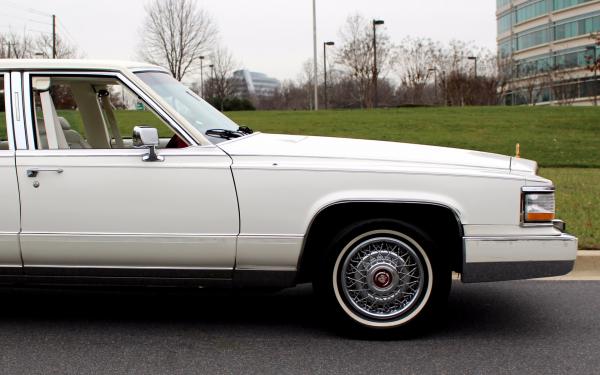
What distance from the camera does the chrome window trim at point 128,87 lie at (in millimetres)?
4559

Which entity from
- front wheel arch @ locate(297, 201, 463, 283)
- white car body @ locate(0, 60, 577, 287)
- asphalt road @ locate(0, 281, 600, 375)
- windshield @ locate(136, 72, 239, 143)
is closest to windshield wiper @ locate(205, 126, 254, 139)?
windshield @ locate(136, 72, 239, 143)

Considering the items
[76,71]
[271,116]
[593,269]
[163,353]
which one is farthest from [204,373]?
[271,116]

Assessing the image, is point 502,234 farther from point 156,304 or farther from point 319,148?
point 156,304

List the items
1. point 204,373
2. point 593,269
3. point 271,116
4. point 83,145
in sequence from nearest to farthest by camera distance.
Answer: point 204,373
point 83,145
point 593,269
point 271,116

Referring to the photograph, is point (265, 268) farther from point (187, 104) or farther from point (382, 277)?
point (187, 104)

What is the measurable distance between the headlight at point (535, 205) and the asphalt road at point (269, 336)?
2.61 ft

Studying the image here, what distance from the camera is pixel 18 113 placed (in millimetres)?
4664

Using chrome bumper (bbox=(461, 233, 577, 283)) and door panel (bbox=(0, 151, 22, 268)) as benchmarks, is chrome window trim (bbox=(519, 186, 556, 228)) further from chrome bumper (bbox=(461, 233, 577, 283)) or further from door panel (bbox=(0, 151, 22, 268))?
door panel (bbox=(0, 151, 22, 268))

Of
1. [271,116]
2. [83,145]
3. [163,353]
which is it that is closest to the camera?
[163,353]

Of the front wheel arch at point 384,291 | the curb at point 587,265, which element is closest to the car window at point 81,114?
the front wheel arch at point 384,291

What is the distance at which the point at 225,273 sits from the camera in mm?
4473

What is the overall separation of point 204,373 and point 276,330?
35.0 inches

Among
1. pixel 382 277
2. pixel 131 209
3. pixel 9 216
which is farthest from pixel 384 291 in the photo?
pixel 9 216

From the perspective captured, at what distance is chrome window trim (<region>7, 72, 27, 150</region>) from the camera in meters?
4.60
